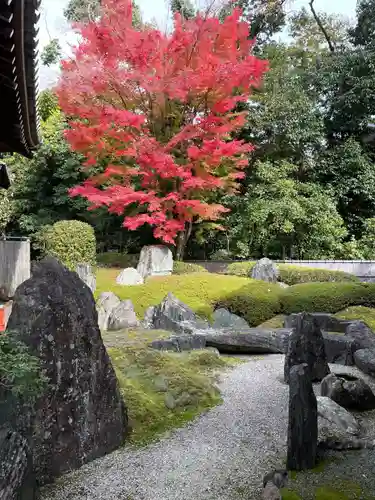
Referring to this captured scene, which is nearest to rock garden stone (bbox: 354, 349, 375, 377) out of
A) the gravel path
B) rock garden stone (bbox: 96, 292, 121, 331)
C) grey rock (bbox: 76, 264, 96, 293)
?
the gravel path

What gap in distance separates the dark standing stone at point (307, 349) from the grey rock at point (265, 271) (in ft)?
25.1

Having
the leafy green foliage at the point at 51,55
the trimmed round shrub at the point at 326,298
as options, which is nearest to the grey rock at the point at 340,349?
the trimmed round shrub at the point at 326,298

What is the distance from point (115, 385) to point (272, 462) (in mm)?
1447

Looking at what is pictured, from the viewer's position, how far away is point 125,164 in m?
16.2

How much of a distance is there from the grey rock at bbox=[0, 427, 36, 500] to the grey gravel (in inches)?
17.0

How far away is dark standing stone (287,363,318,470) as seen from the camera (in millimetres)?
3615

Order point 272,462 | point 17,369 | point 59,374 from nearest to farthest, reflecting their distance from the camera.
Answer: point 17,369 → point 59,374 → point 272,462

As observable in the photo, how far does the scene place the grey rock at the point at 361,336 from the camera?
6.99 m

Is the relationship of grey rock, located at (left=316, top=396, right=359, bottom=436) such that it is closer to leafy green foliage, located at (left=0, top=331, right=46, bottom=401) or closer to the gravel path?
the gravel path

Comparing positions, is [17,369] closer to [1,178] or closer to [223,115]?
[1,178]

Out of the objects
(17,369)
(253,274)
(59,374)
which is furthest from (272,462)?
(253,274)

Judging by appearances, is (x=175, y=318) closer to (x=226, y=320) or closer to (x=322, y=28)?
(x=226, y=320)

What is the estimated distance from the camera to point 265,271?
13.8m

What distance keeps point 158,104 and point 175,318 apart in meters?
8.74
